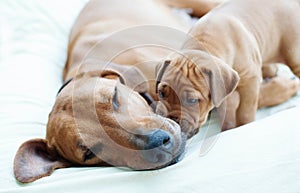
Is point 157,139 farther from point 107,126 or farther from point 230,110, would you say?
point 230,110

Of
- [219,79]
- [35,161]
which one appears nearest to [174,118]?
[219,79]

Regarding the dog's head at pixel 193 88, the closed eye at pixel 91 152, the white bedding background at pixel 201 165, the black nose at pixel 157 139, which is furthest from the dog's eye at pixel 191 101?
the closed eye at pixel 91 152

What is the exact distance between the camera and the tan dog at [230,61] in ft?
4.82

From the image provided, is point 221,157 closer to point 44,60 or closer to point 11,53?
point 44,60

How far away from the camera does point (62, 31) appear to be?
251 centimetres

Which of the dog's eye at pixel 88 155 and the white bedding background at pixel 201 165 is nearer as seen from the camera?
the white bedding background at pixel 201 165

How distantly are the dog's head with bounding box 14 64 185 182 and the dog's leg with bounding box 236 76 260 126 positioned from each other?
399 millimetres

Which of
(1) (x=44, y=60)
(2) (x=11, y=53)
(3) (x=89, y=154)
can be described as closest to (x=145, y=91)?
(3) (x=89, y=154)

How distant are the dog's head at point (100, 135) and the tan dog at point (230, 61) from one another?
0.42 ft

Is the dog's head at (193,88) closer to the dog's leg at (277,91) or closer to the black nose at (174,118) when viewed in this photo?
the black nose at (174,118)

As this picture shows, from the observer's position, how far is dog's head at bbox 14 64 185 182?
4.07ft

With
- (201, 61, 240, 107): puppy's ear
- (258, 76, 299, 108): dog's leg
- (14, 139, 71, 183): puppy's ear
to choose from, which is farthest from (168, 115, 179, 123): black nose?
(258, 76, 299, 108): dog's leg

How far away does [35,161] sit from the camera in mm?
1391

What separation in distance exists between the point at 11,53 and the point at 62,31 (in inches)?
14.1
